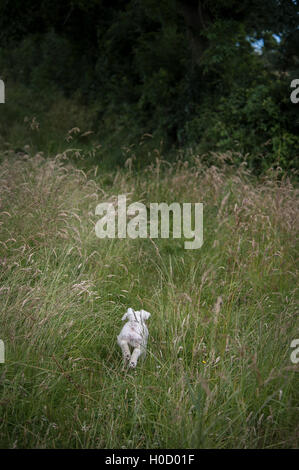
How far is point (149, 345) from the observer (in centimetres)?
263

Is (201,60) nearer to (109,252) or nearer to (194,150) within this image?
(194,150)

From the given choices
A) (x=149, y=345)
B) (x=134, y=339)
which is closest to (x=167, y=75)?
(x=149, y=345)

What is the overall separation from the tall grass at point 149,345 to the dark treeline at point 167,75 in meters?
3.27

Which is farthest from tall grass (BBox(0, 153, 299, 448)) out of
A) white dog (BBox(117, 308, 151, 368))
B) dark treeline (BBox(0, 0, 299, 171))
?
dark treeline (BBox(0, 0, 299, 171))

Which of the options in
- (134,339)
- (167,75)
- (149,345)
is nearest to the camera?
(134,339)

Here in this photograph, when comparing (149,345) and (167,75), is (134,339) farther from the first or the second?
(167,75)

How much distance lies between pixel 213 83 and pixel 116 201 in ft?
17.1

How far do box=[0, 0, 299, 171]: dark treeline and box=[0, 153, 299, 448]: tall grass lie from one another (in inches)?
129


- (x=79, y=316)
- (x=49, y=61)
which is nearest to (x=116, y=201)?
(x=79, y=316)

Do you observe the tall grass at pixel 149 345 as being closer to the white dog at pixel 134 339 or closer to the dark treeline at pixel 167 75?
the white dog at pixel 134 339

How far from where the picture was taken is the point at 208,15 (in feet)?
27.5

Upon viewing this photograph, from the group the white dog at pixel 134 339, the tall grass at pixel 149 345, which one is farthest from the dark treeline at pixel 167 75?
the white dog at pixel 134 339

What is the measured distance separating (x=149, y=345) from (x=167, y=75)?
766cm

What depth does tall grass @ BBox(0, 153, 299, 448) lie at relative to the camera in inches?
77.5
